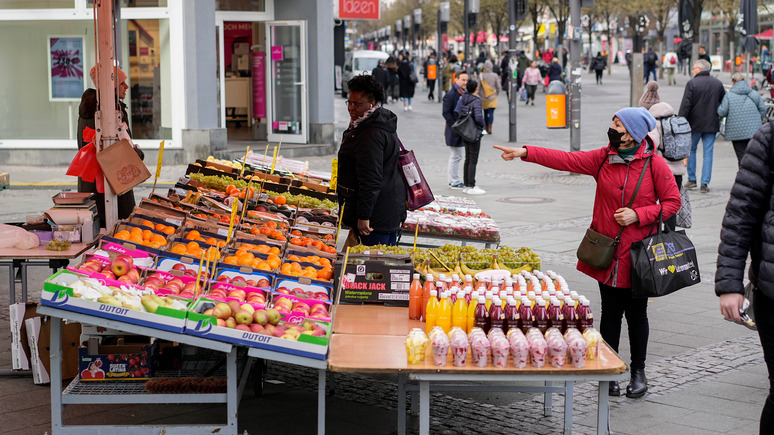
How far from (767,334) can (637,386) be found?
2061 millimetres

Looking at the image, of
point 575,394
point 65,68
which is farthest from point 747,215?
point 65,68

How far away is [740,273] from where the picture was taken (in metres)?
4.16

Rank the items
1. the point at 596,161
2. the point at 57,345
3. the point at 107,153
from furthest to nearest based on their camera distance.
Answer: the point at 107,153
the point at 596,161
the point at 57,345

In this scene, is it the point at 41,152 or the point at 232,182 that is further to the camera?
the point at 41,152

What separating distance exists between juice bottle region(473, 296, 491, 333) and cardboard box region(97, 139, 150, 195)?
8.68 feet

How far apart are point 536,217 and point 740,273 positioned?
29.1ft

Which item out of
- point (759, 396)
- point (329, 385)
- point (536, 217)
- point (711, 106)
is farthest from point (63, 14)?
point (759, 396)

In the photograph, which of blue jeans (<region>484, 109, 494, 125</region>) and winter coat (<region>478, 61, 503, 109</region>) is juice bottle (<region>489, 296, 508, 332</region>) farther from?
blue jeans (<region>484, 109, 494, 125</region>)

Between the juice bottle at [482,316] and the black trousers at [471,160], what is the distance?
32.8ft

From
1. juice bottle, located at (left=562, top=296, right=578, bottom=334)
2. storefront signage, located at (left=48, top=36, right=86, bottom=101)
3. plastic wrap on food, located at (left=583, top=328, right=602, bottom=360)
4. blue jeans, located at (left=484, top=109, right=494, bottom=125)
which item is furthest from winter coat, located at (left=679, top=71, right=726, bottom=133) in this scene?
storefront signage, located at (left=48, top=36, right=86, bottom=101)

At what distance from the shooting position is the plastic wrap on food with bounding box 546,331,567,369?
14.9 feet

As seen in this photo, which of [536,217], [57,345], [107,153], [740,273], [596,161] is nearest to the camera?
[740,273]

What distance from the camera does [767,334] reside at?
412 centimetres

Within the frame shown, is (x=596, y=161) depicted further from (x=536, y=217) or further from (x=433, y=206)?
(x=536, y=217)
